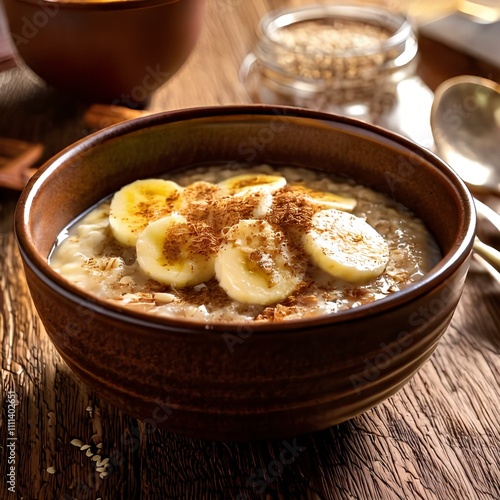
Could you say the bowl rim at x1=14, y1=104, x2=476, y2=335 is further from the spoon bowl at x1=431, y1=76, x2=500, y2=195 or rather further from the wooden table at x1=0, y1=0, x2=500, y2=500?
the spoon bowl at x1=431, y1=76, x2=500, y2=195

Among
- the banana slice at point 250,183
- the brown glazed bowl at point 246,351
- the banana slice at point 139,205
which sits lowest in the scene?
the banana slice at point 250,183

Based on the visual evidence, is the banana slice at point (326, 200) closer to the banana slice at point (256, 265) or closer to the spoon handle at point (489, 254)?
the banana slice at point (256, 265)

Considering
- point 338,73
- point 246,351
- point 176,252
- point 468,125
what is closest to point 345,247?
point 176,252

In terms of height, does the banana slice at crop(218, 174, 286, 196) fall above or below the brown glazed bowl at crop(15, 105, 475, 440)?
below

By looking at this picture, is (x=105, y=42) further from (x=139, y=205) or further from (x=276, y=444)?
(x=276, y=444)

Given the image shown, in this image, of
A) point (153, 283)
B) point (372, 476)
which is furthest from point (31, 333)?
point (372, 476)

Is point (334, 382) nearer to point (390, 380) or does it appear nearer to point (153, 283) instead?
point (390, 380)

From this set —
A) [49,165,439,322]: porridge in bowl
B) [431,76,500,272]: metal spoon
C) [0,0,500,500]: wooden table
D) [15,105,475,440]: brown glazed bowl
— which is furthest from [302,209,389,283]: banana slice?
[431,76,500,272]: metal spoon

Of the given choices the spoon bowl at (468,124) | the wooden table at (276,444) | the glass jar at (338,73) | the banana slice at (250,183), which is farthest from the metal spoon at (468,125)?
the banana slice at (250,183)
